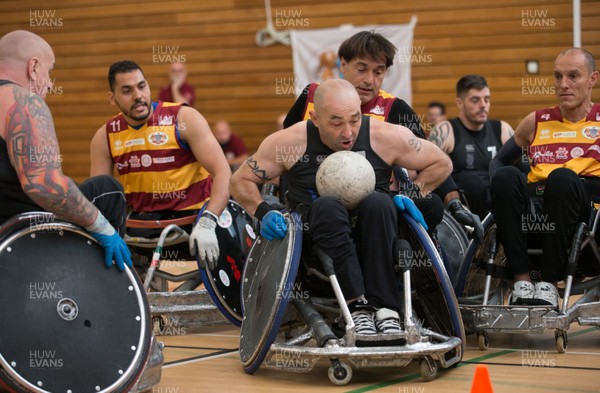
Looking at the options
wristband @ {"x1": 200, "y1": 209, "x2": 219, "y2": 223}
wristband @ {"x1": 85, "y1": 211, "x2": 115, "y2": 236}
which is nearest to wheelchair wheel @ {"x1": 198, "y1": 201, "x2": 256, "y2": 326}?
wristband @ {"x1": 200, "y1": 209, "x2": 219, "y2": 223}

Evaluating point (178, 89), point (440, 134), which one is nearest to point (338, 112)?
point (440, 134)

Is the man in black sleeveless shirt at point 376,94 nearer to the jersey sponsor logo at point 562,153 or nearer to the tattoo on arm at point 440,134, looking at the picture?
the jersey sponsor logo at point 562,153

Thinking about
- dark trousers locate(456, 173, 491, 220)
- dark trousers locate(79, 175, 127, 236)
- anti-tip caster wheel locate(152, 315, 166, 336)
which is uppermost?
dark trousers locate(79, 175, 127, 236)

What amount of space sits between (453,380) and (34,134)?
2237 millimetres

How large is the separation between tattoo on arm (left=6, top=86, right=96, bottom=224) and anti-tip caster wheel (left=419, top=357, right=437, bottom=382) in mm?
1758

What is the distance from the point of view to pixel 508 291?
608 centimetres

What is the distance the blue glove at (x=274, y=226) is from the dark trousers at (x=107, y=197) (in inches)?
31.3

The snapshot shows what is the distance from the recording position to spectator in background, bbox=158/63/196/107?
14.2m

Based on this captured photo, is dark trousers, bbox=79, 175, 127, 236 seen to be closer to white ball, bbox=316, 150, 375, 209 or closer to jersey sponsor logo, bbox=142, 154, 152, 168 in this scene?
white ball, bbox=316, 150, 375, 209

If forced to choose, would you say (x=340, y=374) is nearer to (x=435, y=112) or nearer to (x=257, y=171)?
(x=257, y=171)

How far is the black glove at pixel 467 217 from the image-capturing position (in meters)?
5.68

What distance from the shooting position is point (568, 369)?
4828 millimetres

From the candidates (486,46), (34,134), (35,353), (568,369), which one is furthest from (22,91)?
(486,46)

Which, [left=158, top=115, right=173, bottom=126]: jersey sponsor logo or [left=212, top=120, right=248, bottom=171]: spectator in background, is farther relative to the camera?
[left=212, top=120, right=248, bottom=171]: spectator in background
